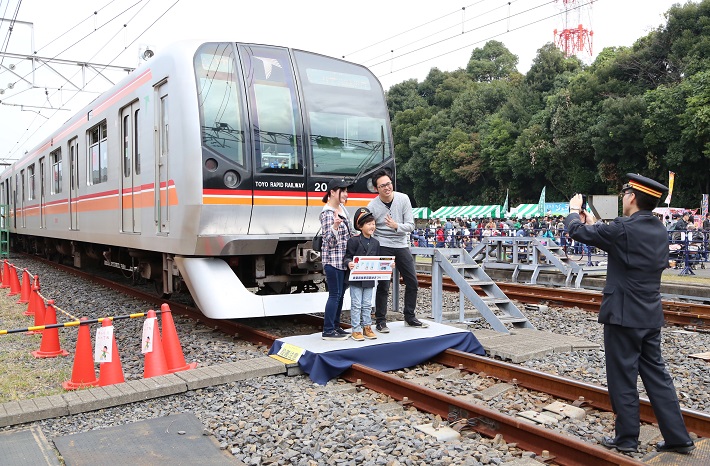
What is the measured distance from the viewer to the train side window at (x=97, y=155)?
1023cm

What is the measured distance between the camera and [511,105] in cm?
4947

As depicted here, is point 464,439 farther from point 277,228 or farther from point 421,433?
point 277,228

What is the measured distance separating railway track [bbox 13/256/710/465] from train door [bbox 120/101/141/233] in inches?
124

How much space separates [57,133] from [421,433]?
41.7ft

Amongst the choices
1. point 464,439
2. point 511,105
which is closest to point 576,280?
point 464,439

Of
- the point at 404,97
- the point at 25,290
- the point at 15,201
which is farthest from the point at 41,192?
the point at 404,97

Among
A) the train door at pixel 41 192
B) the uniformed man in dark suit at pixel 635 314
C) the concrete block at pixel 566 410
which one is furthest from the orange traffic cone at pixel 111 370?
the train door at pixel 41 192

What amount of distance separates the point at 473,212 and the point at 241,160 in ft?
119

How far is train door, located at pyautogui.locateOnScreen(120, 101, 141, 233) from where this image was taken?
8.81m

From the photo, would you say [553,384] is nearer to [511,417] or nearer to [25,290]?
[511,417]

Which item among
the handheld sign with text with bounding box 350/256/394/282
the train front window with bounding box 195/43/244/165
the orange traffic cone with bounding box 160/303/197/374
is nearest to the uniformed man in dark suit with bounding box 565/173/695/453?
the handheld sign with text with bounding box 350/256/394/282

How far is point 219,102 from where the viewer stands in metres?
7.28

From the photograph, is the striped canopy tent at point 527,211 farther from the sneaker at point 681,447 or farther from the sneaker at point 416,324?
the sneaker at point 681,447

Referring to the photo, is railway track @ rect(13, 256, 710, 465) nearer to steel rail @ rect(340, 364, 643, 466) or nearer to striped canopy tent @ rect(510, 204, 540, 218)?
steel rail @ rect(340, 364, 643, 466)
